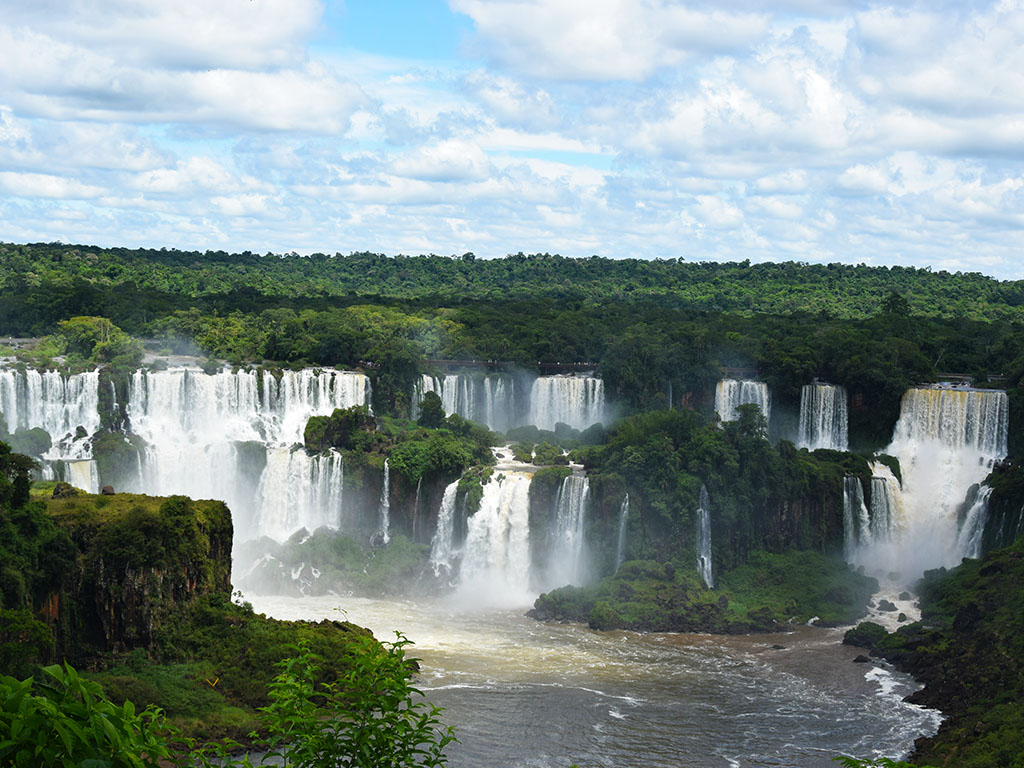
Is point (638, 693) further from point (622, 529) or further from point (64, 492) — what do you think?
point (64, 492)

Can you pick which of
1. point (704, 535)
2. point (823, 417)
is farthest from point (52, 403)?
point (823, 417)

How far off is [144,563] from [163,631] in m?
2.06

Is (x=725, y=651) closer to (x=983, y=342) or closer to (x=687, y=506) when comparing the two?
(x=687, y=506)

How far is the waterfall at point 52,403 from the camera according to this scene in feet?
184

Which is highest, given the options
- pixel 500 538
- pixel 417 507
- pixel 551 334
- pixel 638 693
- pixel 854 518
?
pixel 551 334

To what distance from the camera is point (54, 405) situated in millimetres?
57312

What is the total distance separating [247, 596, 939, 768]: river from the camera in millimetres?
32750

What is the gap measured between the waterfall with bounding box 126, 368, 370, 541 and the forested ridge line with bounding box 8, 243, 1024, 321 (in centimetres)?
2213

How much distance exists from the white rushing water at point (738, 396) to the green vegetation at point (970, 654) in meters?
14.4

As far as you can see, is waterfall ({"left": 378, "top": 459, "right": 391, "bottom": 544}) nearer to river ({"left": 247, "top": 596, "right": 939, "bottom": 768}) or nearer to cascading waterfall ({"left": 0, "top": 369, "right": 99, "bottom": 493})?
river ({"left": 247, "top": 596, "right": 939, "bottom": 768})

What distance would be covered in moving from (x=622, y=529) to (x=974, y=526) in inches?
603

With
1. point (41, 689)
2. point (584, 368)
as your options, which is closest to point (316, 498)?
point (584, 368)

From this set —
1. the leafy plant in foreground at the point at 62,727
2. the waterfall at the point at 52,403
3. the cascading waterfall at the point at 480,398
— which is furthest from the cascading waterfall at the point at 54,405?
the leafy plant in foreground at the point at 62,727

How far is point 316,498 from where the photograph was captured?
5494cm
